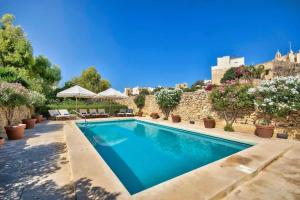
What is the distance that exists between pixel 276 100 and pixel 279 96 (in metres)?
0.19

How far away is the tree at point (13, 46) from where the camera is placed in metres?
13.3

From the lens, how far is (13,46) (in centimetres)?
1349

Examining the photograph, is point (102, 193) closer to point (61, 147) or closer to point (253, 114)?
point (61, 147)

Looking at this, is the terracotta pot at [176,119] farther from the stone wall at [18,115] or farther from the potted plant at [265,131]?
the stone wall at [18,115]

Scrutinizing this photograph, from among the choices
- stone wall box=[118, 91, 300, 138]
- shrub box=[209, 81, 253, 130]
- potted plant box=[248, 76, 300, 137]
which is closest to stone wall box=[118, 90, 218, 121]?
stone wall box=[118, 91, 300, 138]

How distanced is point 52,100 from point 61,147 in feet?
45.6

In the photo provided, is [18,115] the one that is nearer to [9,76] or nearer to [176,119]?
[9,76]

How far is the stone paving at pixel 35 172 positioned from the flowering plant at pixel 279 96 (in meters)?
7.18

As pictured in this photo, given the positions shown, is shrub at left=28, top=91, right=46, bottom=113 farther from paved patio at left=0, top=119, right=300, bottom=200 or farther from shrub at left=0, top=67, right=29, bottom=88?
paved patio at left=0, top=119, right=300, bottom=200

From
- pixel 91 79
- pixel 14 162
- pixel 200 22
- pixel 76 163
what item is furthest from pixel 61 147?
pixel 91 79

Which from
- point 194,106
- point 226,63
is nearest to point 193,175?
point 194,106

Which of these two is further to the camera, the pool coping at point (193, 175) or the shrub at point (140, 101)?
the shrub at point (140, 101)

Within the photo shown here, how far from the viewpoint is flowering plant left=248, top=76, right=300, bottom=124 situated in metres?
6.20

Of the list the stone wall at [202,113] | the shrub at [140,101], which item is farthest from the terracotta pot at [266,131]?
the shrub at [140,101]
